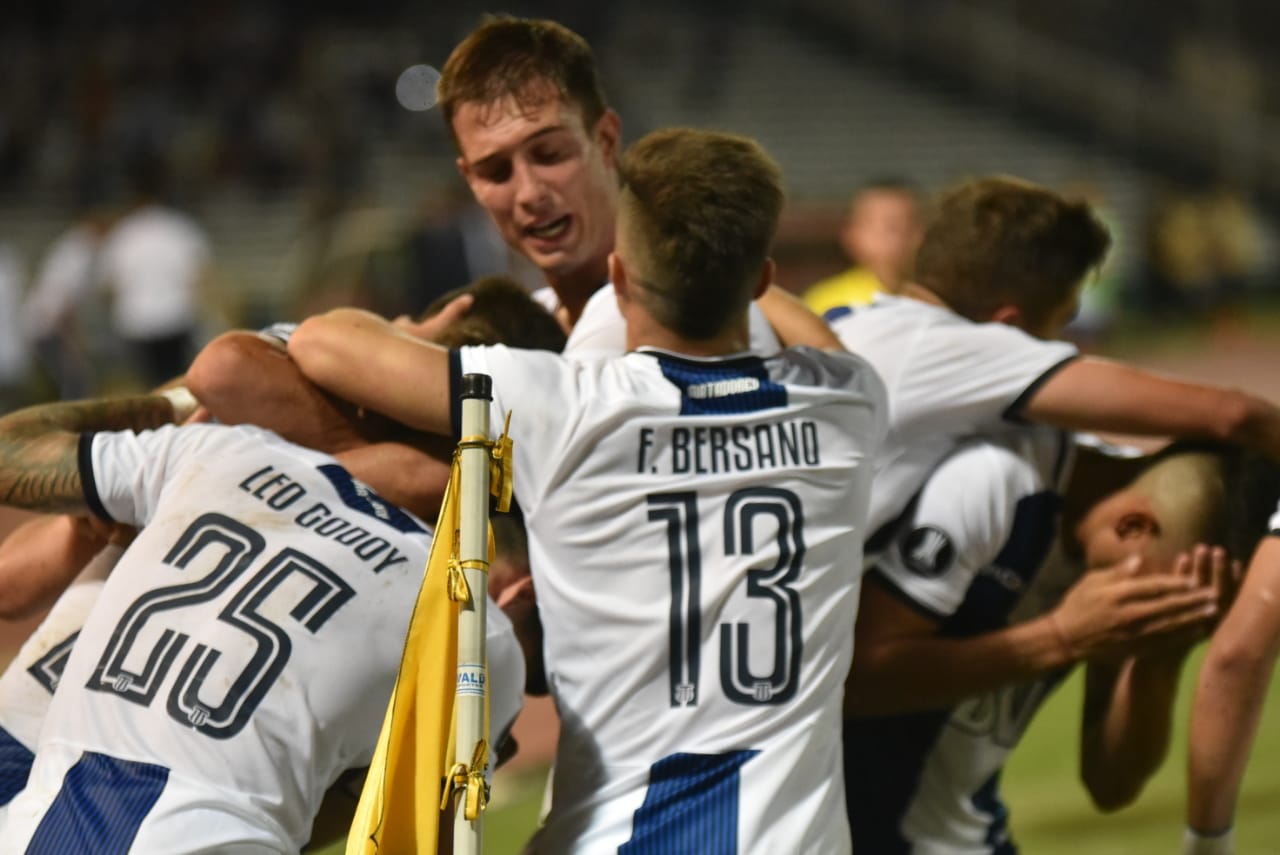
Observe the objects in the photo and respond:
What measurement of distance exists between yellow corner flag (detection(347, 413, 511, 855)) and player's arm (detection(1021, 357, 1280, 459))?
1422mm

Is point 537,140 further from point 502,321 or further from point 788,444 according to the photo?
point 788,444

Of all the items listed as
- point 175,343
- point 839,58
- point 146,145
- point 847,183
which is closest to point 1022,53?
point 839,58

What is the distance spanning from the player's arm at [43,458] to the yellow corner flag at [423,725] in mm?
918

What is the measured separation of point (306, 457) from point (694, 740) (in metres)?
1.01

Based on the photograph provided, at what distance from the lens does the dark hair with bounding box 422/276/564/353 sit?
12.4ft

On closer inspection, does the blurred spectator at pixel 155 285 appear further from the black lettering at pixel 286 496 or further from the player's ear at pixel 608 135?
the black lettering at pixel 286 496

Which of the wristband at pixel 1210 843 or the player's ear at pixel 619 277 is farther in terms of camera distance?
the wristband at pixel 1210 843

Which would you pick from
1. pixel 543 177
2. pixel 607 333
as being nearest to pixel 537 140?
pixel 543 177

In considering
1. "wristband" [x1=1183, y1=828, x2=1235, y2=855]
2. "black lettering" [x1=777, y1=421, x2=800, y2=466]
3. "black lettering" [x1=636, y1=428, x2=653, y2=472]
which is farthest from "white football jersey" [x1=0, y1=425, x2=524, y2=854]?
"wristband" [x1=1183, y1=828, x2=1235, y2=855]

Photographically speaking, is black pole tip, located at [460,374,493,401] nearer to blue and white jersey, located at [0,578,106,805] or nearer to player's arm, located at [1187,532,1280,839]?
blue and white jersey, located at [0,578,106,805]

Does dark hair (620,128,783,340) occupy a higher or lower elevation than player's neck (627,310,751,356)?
higher

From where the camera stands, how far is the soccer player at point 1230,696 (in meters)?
3.65

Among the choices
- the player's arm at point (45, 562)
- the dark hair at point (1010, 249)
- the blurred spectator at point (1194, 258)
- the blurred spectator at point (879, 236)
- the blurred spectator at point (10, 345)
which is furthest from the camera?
the blurred spectator at point (1194, 258)

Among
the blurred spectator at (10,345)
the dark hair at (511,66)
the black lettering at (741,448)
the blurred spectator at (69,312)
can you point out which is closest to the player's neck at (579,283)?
the dark hair at (511,66)
